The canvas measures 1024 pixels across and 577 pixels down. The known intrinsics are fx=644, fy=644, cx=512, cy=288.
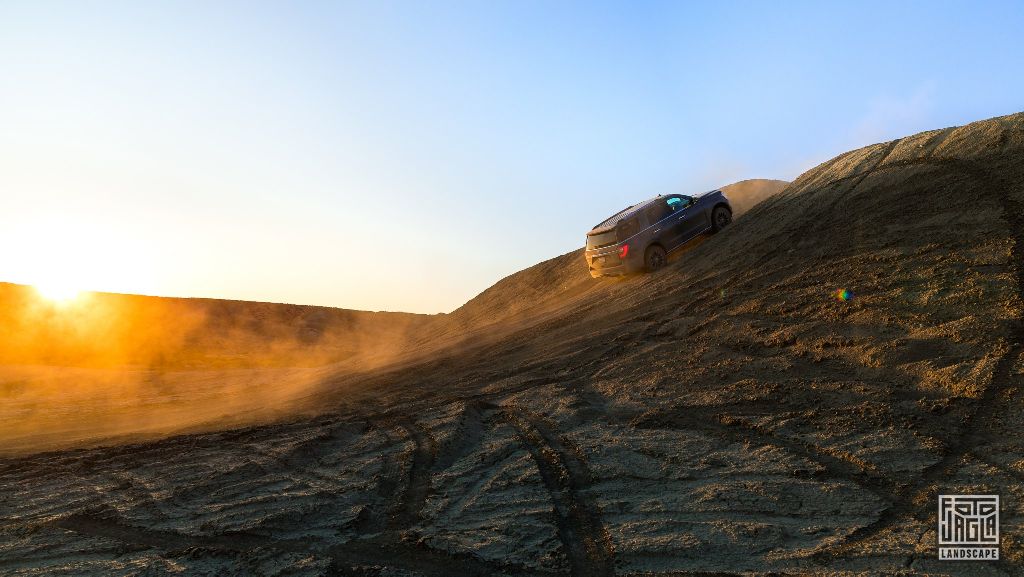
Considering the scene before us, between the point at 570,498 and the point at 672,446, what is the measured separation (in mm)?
1586

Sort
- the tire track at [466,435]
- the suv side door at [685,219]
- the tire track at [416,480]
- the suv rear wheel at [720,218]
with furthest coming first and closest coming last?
the suv rear wheel at [720,218]
the suv side door at [685,219]
the tire track at [466,435]
the tire track at [416,480]

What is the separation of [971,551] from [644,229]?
41.0 ft

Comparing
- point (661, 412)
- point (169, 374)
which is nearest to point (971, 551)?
point (661, 412)

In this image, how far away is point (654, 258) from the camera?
16.2 meters

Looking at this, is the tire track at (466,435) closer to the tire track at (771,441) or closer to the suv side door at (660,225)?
Answer: the tire track at (771,441)

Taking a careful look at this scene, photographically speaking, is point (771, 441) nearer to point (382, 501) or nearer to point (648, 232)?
point (382, 501)

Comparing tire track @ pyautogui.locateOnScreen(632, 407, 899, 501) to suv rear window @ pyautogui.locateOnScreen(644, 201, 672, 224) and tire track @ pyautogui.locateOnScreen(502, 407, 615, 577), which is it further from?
suv rear window @ pyautogui.locateOnScreen(644, 201, 672, 224)

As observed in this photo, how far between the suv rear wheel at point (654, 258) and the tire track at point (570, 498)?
8853 millimetres

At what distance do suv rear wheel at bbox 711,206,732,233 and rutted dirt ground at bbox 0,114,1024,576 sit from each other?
14.3 ft

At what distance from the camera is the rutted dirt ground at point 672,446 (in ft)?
14.9

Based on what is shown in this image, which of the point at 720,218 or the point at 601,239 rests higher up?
the point at 601,239

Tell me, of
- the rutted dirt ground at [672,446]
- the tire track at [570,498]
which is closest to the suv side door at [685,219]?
the rutted dirt ground at [672,446]

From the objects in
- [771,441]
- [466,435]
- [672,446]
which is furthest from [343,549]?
[771,441]

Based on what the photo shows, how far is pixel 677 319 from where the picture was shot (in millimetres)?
11078
